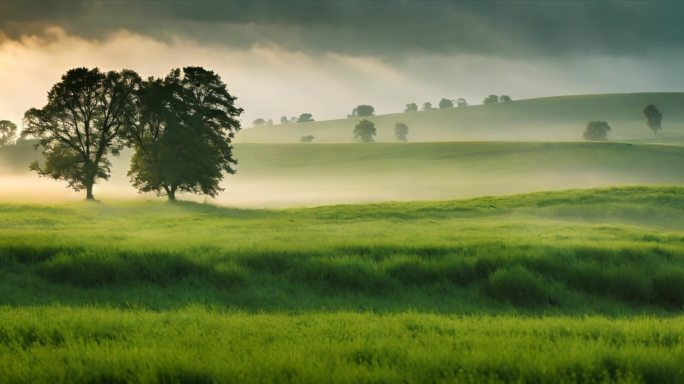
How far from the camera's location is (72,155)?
44406 mm

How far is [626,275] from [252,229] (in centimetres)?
1279

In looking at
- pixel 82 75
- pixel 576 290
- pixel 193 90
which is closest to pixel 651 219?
pixel 576 290

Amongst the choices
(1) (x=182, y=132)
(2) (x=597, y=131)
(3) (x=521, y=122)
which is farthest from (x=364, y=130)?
(1) (x=182, y=132)

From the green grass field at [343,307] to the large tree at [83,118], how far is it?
23.5 meters

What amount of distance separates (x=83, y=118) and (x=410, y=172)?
48538 millimetres

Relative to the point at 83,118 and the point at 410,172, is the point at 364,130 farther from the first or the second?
the point at 83,118

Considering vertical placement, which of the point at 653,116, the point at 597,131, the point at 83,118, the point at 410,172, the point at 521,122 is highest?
the point at 521,122

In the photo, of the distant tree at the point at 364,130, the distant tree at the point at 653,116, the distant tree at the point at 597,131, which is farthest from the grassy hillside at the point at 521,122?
the distant tree at the point at 364,130

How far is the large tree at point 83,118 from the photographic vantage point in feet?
139

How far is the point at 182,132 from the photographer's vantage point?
4200cm

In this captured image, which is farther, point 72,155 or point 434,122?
point 434,122

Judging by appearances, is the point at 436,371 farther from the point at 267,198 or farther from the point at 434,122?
the point at 434,122

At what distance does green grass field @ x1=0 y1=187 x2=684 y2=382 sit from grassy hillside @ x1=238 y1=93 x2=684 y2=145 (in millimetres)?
126656

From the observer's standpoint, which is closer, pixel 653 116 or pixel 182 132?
pixel 182 132
